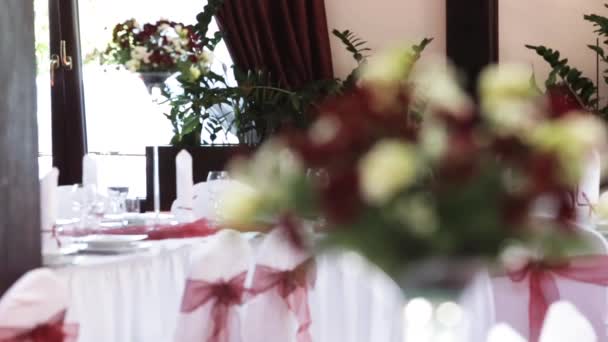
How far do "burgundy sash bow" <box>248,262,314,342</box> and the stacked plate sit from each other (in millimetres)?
683

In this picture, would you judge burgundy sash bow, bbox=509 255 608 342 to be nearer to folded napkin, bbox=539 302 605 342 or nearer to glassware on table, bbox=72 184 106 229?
folded napkin, bbox=539 302 605 342

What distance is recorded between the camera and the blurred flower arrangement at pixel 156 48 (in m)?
4.27

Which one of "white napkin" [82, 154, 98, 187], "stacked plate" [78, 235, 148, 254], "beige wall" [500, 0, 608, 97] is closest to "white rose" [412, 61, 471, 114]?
"stacked plate" [78, 235, 148, 254]

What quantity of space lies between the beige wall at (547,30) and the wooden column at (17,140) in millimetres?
4866

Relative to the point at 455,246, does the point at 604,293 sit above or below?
below

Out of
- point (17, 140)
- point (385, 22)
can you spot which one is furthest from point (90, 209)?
point (385, 22)

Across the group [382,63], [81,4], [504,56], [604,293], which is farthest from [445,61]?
[382,63]

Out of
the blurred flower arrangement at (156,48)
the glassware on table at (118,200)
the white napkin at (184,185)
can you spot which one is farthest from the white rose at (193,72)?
the glassware on table at (118,200)

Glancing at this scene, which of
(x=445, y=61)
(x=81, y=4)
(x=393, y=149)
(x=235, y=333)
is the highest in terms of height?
(x=81, y=4)

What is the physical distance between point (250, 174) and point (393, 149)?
0.17 m

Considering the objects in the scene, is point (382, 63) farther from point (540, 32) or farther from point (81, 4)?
point (81, 4)

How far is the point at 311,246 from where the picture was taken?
1.24 m

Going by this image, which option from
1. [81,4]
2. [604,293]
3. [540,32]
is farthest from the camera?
[81,4]

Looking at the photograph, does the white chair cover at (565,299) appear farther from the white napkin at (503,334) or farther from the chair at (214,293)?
the chair at (214,293)
